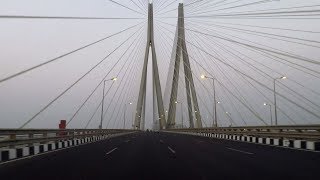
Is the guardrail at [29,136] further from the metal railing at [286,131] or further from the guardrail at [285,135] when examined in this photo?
the metal railing at [286,131]

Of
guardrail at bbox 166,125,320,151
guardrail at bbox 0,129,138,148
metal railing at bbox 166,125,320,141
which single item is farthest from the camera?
metal railing at bbox 166,125,320,141

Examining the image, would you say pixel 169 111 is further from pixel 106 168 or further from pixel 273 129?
pixel 106 168

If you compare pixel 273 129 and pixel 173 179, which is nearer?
pixel 173 179

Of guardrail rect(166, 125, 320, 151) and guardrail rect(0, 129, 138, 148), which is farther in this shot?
guardrail rect(166, 125, 320, 151)

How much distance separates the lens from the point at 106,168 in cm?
1226

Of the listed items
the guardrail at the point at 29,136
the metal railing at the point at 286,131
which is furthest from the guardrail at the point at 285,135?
the guardrail at the point at 29,136

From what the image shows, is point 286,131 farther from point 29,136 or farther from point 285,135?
point 29,136

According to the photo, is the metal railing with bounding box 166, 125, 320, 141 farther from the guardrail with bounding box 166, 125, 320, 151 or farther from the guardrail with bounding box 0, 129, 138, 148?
the guardrail with bounding box 0, 129, 138, 148

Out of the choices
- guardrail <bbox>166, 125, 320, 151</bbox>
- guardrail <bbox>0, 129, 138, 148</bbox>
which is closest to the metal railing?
guardrail <bbox>166, 125, 320, 151</bbox>

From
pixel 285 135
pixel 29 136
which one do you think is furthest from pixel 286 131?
pixel 29 136

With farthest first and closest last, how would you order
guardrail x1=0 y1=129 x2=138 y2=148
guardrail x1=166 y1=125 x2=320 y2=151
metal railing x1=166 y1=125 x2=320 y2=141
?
metal railing x1=166 y1=125 x2=320 y2=141 → guardrail x1=166 y1=125 x2=320 y2=151 → guardrail x1=0 y1=129 x2=138 y2=148

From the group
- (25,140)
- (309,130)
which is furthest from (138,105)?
(25,140)

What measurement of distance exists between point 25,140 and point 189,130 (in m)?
49.6

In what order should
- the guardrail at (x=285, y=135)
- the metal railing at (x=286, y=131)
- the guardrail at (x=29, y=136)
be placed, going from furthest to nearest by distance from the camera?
the metal railing at (x=286, y=131)
the guardrail at (x=285, y=135)
the guardrail at (x=29, y=136)
